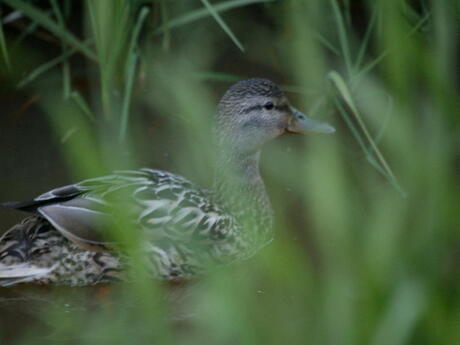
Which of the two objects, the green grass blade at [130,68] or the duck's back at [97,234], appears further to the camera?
the green grass blade at [130,68]

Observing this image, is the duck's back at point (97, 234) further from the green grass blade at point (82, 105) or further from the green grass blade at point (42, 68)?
the green grass blade at point (42, 68)

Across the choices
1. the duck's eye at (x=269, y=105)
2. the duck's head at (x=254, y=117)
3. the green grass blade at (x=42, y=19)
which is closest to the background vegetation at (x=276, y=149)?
the green grass blade at (x=42, y=19)

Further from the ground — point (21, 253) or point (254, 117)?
point (254, 117)

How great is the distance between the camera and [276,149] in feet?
17.4

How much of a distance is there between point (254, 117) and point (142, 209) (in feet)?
2.45

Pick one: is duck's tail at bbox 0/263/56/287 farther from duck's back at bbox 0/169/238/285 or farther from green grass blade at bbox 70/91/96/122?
green grass blade at bbox 70/91/96/122

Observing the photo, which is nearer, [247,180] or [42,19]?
[247,180]

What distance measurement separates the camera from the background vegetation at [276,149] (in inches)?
64.3

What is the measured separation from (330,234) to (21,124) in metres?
3.96

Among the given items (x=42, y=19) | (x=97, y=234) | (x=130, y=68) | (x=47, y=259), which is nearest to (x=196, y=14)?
(x=130, y=68)

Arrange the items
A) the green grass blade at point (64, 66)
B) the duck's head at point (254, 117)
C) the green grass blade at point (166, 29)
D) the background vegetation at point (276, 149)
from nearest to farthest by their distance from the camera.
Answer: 1. the background vegetation at point (276, 149)
2. the duck's head at point (254, 117)
3. the green grass blade at point (64, 66)
4. the green grass blade at point (166, 29)

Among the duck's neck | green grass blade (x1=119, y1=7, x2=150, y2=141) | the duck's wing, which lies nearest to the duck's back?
the duck's wing

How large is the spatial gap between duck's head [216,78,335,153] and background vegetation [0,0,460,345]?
0.17 metres

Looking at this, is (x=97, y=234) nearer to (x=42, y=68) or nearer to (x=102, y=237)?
(x=102, y=237)
